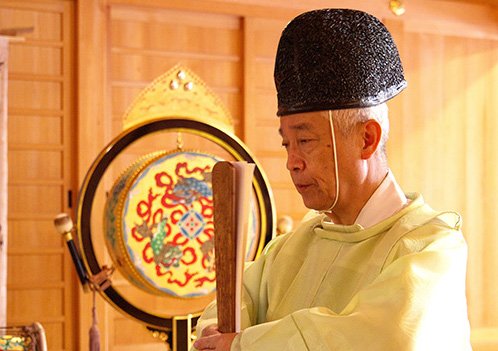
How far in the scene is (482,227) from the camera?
4.68 m

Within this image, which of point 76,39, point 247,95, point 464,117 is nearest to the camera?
point 76,39

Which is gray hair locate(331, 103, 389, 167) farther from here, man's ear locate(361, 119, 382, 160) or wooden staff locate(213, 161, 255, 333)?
wooden staff locate(213, 161, 255, 333)

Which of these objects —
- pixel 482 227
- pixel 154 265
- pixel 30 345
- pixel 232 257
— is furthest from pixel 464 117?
pixel 232 257

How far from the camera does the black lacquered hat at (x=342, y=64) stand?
3.35 ft

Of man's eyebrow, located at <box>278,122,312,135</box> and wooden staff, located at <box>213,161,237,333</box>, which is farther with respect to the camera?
man's eyebrow, located at <box>278,122,312,135</box>

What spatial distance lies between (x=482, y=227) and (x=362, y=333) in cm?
411

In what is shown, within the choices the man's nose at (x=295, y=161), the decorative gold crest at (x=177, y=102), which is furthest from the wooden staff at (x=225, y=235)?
the decorative gold crest at (x=177, y=102)

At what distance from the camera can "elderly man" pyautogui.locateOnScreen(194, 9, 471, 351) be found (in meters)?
0.87

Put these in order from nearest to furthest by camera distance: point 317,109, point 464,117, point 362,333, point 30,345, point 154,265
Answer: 1. point 362,333
2. point 317,109
3. point 30,345
4. point 154,265
5. point 464,117

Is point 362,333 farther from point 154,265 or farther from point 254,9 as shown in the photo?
point 254,9

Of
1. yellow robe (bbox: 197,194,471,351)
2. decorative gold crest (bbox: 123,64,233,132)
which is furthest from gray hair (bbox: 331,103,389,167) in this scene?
decorative gold crest (bbox: 123,64,233,132)

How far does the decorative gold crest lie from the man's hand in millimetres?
1204

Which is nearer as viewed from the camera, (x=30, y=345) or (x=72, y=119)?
(x=30, y=345)

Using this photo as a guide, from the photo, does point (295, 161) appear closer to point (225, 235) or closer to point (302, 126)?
point (302, 126)
